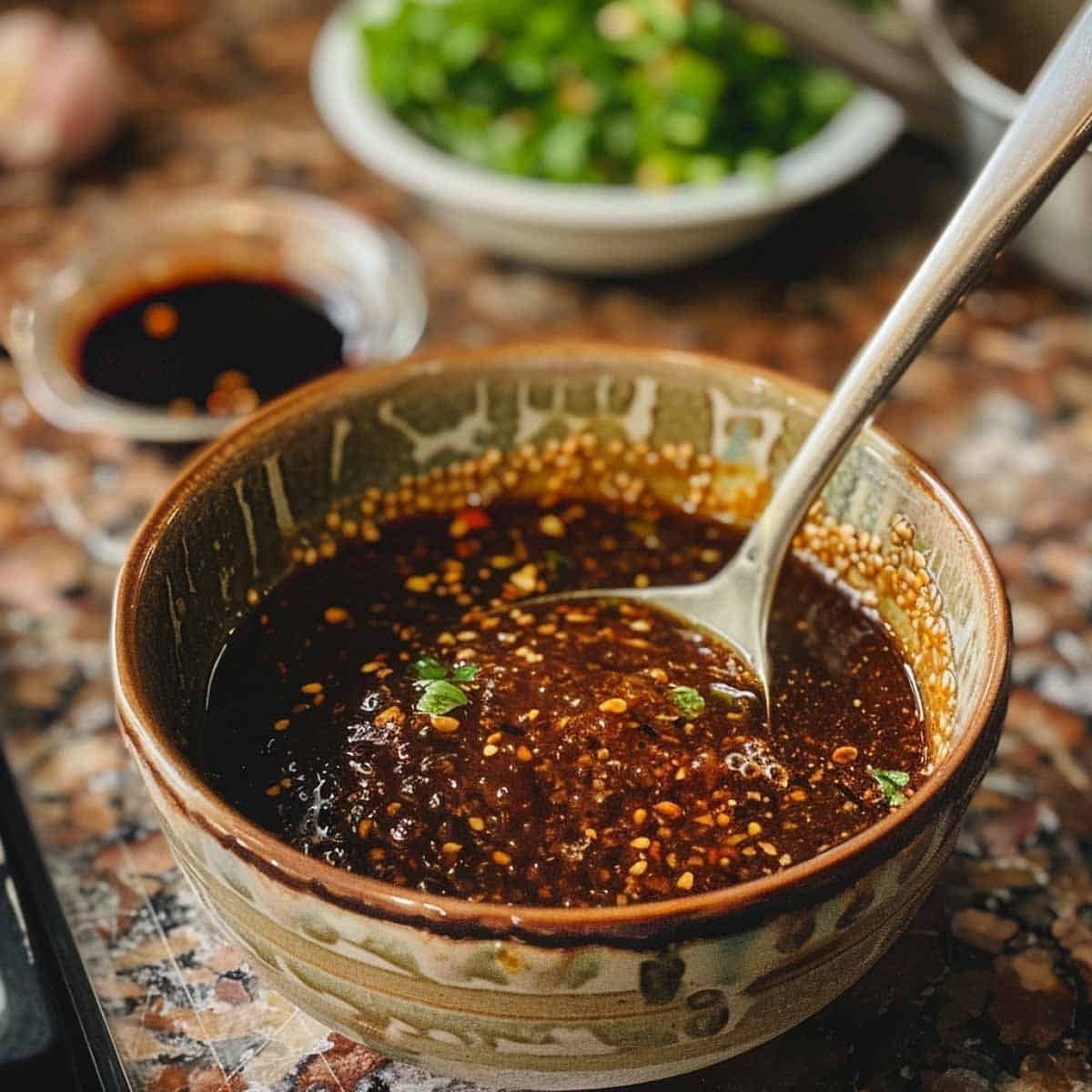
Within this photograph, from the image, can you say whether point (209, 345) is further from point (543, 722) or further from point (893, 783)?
point (893, 783)

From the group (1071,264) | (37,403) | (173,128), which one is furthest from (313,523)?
(173,128)

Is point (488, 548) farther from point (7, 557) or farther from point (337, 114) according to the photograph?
point (337, 114)

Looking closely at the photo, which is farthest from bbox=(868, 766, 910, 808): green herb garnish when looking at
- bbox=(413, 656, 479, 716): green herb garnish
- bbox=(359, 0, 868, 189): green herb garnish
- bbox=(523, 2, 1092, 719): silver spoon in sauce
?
bbox=(359, 0, 868, 189): green herb garnish

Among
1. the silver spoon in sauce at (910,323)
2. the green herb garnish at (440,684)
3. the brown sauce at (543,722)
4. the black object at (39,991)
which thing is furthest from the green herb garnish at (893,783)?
the black object at (39,991)

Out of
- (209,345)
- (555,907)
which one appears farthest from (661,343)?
(555,907)

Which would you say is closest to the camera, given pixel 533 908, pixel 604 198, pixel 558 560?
pixel 533 908

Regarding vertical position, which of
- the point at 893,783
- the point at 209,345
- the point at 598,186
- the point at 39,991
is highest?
the point at 893,783

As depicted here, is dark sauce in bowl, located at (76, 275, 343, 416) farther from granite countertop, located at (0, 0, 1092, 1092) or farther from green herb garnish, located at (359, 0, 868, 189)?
green herb garnish, located at (359, 0, 868, 189)
